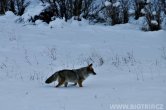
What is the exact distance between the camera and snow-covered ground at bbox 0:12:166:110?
7238 millimetres

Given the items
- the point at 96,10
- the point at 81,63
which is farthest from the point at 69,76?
the point at 96,10

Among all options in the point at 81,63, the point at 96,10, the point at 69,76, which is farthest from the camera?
the point at 96,10

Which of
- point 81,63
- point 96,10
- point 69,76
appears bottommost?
point 81,63

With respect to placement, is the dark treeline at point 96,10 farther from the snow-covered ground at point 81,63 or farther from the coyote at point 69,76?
the coyote at point 69,76

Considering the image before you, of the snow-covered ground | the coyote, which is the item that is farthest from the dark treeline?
the coyote

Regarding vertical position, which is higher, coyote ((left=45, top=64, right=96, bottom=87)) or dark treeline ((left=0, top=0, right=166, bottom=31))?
dark treeline ((left=0, top=0, right=166, bottom=31))

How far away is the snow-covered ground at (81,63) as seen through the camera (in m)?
7.24

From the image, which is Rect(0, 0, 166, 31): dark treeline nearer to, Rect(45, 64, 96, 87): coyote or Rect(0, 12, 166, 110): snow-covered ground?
Rect(0, 12, 166, 110): snow-covered ground

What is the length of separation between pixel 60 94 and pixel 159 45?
7.04 metres

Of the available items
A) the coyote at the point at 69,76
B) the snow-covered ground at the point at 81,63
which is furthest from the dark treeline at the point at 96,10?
the coyote at the point at 69,76

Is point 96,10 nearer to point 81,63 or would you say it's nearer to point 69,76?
point 81,63

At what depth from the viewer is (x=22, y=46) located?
13750 millimetres

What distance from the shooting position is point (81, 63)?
11.7 meters

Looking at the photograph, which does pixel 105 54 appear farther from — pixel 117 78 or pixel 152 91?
pixel 152 91
